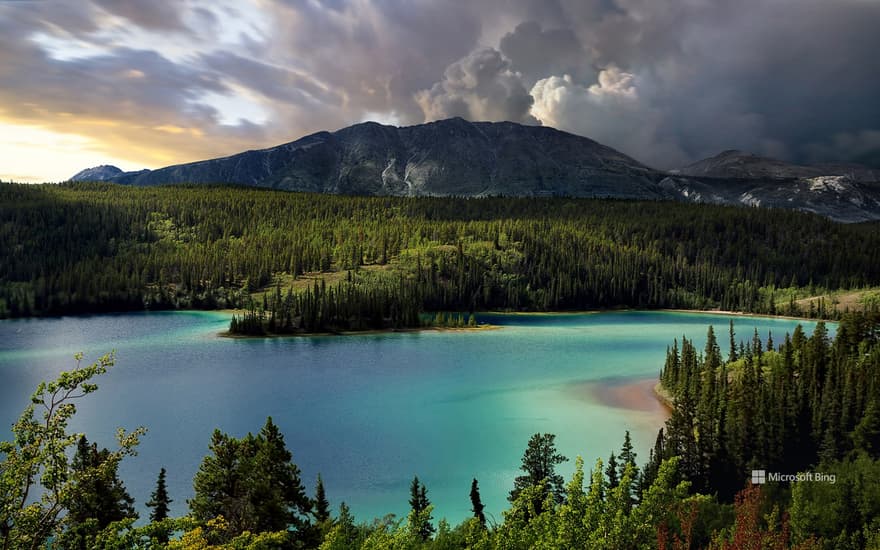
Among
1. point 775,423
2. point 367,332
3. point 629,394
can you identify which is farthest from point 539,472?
point 367,332

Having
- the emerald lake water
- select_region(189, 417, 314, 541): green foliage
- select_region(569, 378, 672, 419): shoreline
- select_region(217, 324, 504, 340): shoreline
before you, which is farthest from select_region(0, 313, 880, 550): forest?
select_region(217, 324, 504, 340): shoreline

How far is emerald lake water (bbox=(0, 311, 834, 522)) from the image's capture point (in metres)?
45.7

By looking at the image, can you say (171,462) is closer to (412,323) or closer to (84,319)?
(412,323)

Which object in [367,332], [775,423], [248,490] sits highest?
[248,490]

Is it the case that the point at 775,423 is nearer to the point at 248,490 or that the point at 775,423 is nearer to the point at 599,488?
the point at 599,488

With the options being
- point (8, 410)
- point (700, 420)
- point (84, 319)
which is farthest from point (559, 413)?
point (84, 319)

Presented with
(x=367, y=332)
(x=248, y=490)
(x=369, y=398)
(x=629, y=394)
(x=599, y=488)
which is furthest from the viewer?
(x=367, y=332)

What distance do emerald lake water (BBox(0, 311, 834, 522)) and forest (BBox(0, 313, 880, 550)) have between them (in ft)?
12.5

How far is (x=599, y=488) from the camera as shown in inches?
880

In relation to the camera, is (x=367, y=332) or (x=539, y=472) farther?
(x=367, y=332)

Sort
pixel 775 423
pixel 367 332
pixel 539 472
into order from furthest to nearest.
Result: 1. pixel 367 332
2. pixel 775 423
3. pixel 539 472

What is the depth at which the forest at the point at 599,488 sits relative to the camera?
13000mm

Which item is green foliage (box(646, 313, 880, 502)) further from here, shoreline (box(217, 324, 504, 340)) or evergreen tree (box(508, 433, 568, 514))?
shoreline (box(217, 324, 504, 340))

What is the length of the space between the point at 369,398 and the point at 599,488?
5165 cm
